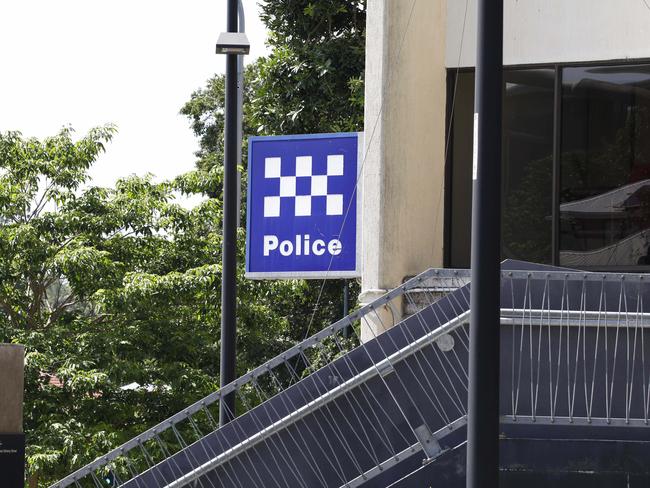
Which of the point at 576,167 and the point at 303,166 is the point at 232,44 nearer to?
the point at 303,166

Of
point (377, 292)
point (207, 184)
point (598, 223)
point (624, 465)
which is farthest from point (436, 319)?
point (207, 184)

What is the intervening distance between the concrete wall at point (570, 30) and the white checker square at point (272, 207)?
2.80m

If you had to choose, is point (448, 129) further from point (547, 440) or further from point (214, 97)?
point (214, 97)

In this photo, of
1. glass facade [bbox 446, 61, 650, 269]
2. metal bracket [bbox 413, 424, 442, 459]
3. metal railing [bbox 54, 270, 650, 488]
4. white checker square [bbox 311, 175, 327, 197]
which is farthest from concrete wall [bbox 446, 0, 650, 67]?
metal bracket [bbox 413, 424, 442, 459]

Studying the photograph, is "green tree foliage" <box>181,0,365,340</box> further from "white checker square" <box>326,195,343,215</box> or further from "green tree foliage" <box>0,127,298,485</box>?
"white checker square" <box>326,195,343,215</box>

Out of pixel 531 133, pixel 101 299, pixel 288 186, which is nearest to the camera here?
pixel 531 133

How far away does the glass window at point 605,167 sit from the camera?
13.4 meters

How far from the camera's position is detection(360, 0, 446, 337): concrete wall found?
13.5 metres

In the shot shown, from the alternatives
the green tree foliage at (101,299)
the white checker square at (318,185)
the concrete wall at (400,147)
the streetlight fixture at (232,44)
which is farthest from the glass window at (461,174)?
the green tree foliage at (101,299)

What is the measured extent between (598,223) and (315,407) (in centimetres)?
538

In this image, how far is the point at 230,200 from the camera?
1343cm

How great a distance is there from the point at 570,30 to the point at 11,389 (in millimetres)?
7373

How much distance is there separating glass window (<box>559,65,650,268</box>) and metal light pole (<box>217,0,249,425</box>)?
3.69 m

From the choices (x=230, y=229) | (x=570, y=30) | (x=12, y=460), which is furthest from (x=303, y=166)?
(x=12, y=460)
